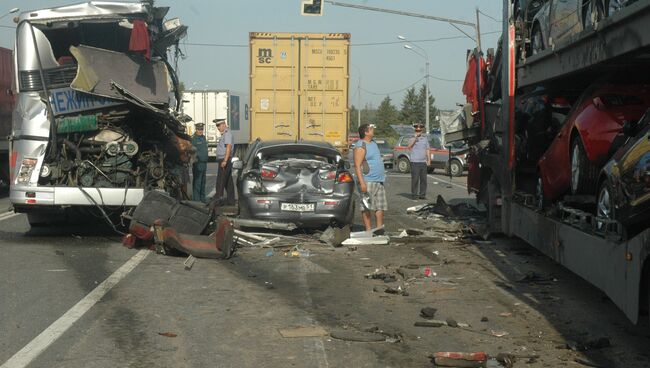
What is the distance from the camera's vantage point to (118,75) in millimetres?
13312

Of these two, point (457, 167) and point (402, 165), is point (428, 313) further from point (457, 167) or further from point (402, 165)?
point (402, 165)

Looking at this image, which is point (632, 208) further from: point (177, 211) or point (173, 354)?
point (177, 211)

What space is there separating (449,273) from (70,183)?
5.84m

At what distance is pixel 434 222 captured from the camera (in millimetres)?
16328

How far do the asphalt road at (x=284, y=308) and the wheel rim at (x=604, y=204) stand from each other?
97 cm

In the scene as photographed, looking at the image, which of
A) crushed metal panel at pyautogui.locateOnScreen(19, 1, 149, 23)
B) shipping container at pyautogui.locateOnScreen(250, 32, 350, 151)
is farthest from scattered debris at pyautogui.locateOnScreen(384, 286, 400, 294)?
shipping container at pyautogui.locateOnScreen(250, 32, 350, 151)

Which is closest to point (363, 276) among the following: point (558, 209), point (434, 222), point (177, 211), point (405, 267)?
point (405, 267)

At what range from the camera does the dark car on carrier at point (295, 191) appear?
13422 millimetres

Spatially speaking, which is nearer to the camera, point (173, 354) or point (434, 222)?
point (173, 354)

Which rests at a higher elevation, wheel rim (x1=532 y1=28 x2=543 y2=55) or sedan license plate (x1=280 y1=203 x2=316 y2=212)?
wheel rim (x1=532 y1=28 x2=543 y2=55)

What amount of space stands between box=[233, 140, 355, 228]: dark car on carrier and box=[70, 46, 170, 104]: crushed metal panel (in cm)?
185

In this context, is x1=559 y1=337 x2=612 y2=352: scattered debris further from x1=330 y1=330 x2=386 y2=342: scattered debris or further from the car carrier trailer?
x1=330 y1=330 x2=386 y2=342: scattered debris

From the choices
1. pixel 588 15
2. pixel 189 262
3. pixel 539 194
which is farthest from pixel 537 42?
pixel 189 262

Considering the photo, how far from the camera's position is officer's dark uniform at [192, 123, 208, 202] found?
1866 cm
